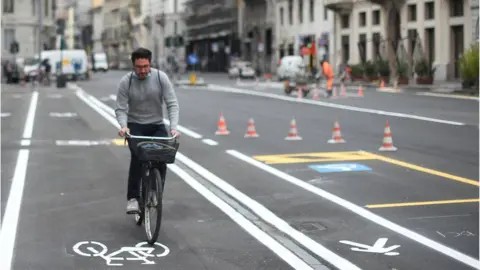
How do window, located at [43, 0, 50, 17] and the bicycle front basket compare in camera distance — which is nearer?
the bicycle front basket

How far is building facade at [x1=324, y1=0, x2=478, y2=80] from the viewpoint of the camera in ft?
166

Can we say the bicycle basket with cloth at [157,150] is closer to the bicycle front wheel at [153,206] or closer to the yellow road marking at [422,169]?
the bicycle front wheel at [153,206]

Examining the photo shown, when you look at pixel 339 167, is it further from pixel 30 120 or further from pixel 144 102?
pixel 30 120

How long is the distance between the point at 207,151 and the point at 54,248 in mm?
8856

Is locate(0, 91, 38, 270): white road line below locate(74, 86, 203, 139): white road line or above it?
below

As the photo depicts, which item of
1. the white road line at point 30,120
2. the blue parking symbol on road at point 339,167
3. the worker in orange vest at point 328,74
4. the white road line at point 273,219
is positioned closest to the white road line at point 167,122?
the white road line at point 30,120

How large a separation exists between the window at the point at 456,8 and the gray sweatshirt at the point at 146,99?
43249 millimetres

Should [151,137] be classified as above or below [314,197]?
above

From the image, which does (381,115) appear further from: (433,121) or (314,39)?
(314,39)

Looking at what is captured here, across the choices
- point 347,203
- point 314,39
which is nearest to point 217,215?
point 347,203

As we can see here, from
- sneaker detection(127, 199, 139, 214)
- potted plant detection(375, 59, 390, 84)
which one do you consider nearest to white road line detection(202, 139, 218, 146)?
sneaker detection(127, 199, 139, 214)

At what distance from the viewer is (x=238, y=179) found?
13.1 m

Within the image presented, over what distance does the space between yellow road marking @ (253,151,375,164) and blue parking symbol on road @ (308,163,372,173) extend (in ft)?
2.30

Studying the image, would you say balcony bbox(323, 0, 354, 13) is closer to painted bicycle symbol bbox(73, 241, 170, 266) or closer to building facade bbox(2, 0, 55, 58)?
building facade bbox(2, 0, 55, 58)
